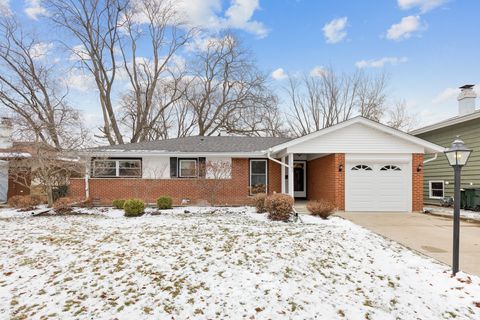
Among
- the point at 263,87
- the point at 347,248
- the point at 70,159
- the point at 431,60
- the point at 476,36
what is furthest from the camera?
the point at 263,87

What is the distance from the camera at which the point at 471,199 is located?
1154 cm

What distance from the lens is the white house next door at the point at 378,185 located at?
36.7 feet

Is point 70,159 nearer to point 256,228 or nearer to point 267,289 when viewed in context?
point 256,228

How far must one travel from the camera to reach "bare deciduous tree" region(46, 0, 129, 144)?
879 inches

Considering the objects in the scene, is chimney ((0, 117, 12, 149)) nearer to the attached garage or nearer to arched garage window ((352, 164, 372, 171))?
the attached garage

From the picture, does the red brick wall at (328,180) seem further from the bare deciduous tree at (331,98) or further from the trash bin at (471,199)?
the bare deciduous tree at (331,98)

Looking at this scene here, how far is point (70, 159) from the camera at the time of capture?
1121 cm

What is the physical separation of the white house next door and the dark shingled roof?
183 inches

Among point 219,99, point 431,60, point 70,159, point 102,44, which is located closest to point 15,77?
point 102,44

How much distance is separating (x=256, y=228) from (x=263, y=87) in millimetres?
20318

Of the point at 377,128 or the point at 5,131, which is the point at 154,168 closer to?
the point at 5,131

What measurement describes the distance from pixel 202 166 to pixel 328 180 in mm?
5746

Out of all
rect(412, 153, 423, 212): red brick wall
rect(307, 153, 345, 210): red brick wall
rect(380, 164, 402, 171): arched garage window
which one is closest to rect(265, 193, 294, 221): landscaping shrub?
rect(307, 153, 345, 210): red brick wall

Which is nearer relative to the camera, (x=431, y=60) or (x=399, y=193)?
(x=399, y=193)
